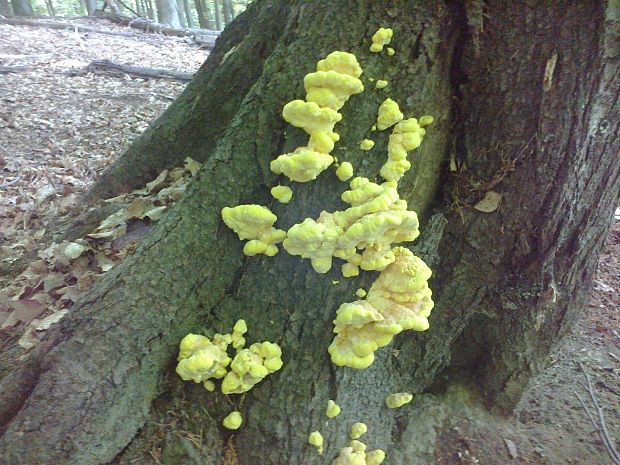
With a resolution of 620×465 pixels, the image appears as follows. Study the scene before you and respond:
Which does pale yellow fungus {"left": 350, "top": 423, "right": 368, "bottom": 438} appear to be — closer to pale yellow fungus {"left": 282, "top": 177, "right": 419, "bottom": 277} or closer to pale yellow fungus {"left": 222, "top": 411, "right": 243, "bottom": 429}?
pale yellow fungus {"left": 222, "top": 411, "right": 243, "bottom": 429}

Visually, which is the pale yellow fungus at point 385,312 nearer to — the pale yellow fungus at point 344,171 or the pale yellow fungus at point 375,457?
the pale yellow fungus at point 344,171

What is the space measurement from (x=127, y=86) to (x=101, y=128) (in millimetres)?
1924

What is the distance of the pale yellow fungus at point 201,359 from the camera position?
1.82 meters

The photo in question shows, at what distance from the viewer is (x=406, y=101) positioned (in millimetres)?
1873

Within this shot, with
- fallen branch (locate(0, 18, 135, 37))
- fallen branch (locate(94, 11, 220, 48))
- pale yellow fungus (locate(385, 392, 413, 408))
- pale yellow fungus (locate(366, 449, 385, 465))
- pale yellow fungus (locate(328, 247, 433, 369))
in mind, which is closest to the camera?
pale yellow fungus (locate(328, 247, 433, 369))

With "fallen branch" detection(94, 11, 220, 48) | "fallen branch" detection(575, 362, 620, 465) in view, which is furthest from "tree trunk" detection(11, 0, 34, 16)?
"fallen branch" detection(575, 362, 620, 465)

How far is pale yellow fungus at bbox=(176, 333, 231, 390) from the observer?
1.82 m

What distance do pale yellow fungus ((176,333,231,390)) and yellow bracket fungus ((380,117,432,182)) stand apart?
1030 mm

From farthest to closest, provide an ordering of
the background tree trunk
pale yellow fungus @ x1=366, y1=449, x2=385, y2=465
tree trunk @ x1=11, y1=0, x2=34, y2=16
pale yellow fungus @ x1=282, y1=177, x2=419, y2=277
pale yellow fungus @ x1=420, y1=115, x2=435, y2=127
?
the background tree trunk
tree trunk @ x1=11, y1=0, x2=34, y2=16
pale yellow fungus @ x1=366, y1=449, x2=385, y2=465
pale yellow fungus @ x1=420, y1=115, x2=435, y2=127
pale yellow fungus @ x1=282, y1=177, x2=419, y2=277

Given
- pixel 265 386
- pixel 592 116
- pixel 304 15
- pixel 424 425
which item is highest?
pixel 304 15

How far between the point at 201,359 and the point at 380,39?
1.50 m

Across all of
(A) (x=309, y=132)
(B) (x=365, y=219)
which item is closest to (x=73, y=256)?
(A) (x=309, y=132)

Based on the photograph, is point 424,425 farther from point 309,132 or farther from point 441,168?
point 309,132

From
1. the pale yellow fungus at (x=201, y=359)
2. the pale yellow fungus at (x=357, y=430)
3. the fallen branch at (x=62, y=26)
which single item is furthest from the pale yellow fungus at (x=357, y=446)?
the fallen branch at (x=62, y=26)
